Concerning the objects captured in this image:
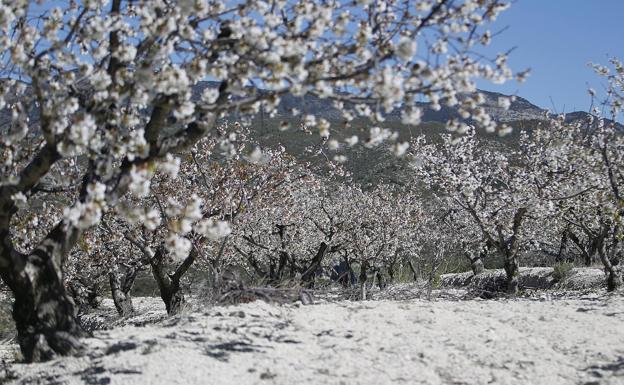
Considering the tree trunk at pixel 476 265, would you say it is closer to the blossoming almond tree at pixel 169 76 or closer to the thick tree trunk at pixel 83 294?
the thick tree trunk at pixel 83 294

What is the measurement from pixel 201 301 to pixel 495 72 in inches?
202

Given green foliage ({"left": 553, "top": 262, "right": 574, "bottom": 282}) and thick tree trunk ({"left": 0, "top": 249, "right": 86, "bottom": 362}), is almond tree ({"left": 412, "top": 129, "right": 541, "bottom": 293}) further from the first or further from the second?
thick tree trunk ({"left": 0, "top": 249, "right": 86, "bottom": 362})

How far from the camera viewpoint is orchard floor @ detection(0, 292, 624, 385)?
489cm

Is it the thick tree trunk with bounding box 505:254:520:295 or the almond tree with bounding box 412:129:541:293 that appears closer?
the thick tree trunk with bounding box 505:254:520:295

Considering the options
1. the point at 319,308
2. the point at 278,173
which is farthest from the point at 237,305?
the point at 278,173

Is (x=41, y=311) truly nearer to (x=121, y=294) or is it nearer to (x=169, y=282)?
(x=169, y=282)

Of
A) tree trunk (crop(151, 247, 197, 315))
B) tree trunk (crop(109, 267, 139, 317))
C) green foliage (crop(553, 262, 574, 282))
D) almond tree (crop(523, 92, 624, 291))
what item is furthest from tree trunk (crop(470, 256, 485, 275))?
tree trunk (crop(151, 247, 197, 315))

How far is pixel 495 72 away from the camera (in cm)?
525

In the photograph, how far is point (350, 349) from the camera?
5523mm

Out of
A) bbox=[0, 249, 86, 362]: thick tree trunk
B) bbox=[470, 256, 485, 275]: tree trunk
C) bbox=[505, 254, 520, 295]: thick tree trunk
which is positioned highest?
bbox=[0, 249, 86, 362]: thick tree trunk

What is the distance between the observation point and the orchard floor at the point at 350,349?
4.89m

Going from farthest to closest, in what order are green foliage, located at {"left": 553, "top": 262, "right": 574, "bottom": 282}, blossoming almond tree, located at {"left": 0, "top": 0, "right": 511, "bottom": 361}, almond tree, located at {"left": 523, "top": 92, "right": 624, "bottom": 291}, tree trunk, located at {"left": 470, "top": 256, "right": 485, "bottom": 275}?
tree trunk, located at {"left": 470, "top": 256, "right": 485, "bottom": 275} → green foliage, located at {"left": 553, "top": 262, "right": 574, "bottom": 282} → almond tree, located at {"left": 523, "top": 92, "right": 624, "bottom": 291} → blossoming almond tree, located at {"left": 0, "top": 0, "right": 511, "bottom": 361}

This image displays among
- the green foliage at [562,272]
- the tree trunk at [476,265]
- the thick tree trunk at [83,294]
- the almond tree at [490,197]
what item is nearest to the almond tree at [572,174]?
the almond tree at [490,197]

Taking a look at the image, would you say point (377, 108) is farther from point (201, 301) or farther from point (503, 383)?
point (201, 301)
